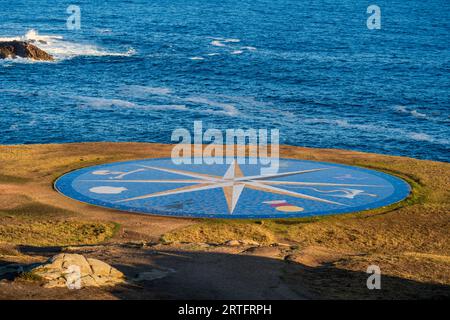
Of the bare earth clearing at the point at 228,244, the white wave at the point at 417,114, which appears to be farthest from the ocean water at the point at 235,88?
the bare earth clearing at the point at 228,244

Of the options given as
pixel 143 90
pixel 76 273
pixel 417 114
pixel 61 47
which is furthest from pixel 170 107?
pixel 76 273

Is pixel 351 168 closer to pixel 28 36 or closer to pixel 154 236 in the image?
pixel 154 236

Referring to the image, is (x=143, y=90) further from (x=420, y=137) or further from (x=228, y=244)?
(x=228, y=244)

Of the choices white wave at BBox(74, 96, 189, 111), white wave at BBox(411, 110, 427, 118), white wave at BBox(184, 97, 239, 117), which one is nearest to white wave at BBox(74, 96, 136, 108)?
white wave at BBox(74, 96, 189, 111)

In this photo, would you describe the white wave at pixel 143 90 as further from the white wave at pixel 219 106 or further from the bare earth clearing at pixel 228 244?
the bare earth clearing at pixel 228 244

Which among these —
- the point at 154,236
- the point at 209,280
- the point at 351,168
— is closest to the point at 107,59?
the point at 351,168
